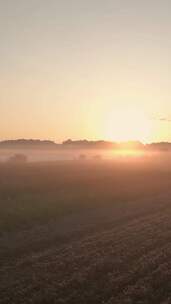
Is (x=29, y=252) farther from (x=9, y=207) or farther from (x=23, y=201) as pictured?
(x=23, y=201)

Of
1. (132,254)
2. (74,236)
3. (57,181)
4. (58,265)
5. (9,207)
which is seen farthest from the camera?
(57,181)

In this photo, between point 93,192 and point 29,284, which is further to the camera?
point 93,192

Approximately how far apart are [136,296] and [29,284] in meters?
4.03

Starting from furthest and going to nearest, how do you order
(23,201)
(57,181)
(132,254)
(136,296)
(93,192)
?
(57,181) < (93,192) < (23,201) < (132,254) < (136,296)

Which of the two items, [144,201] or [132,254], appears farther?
[144,201]

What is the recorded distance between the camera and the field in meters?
16.7

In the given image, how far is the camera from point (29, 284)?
17.6m

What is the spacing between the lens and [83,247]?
75.4 ft

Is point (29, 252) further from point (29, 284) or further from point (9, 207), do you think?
point (9, 207)

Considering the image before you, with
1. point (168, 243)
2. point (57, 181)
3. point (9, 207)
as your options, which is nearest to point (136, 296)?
point (168, 243)

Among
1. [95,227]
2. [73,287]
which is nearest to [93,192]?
[95,227]

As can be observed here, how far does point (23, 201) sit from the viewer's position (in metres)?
37.3

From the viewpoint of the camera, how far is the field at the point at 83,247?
16.7 metres

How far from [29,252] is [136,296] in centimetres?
782
